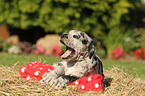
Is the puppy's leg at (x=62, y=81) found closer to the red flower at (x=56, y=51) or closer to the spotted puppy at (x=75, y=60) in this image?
the spotted puppy at (x=75, y=60)

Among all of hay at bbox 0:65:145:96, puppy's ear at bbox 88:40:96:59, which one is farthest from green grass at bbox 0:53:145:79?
puppy's ear at bbox 88:40:96:59

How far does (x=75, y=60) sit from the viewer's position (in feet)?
10.3

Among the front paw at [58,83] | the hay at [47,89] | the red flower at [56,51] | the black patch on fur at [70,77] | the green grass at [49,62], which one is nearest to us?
the hay at [47,89]

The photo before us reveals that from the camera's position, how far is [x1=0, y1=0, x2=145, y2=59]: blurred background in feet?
31.0

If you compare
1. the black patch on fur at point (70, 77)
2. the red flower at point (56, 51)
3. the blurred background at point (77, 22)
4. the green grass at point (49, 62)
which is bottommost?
the black patch on fur at point (70, 77)

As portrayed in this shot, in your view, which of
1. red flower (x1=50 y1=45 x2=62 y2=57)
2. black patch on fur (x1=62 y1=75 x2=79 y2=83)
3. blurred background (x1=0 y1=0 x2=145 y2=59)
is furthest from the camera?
blurred background (x1=0 y1=0 x2=145 y2=59)

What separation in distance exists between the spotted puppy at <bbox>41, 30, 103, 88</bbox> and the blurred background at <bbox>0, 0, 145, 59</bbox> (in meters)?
5.86

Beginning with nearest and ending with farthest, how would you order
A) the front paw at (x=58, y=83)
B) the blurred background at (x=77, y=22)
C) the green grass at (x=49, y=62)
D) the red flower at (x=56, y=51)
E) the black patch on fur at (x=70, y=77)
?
the front paw at (x=58, y=83) < the black patch on fur at (x=70, y=77) < the green grass at (x=49, y=62) < the red flower at (x=56, y=51) < the blurred background at (x=77, y=22)

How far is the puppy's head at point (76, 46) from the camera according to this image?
3.05m

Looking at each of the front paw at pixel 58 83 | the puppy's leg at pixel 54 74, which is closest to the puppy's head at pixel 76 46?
the puppy's leg at pixel 54 74

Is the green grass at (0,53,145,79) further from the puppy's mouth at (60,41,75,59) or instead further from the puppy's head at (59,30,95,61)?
the puppy's mouth at (60,41,75,59)

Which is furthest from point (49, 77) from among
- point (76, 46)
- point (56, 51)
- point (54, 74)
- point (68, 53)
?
point (56, 51)

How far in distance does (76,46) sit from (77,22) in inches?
264

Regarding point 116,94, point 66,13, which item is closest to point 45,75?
point 116,94
